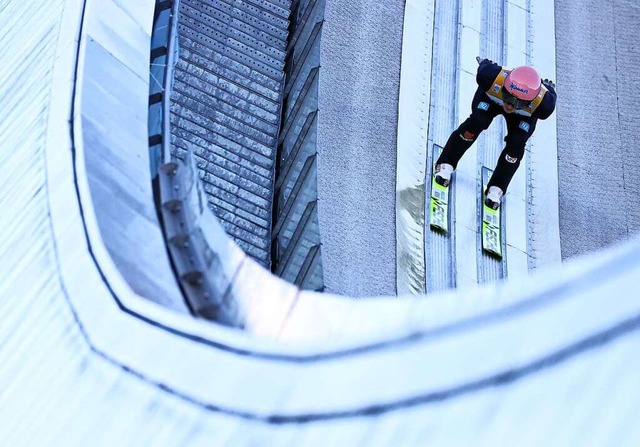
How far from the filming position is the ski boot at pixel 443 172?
677 cm

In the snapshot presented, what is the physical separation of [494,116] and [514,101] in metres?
0.25

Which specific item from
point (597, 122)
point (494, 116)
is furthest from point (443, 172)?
point (597, 122)

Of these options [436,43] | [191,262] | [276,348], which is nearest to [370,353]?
[276,348]

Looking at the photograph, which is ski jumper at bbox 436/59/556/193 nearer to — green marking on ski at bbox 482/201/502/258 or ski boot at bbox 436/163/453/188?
ski boot at bbox 436/163/453/188

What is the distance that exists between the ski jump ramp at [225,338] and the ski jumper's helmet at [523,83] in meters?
1.89

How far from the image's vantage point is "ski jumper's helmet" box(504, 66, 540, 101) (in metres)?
6.33

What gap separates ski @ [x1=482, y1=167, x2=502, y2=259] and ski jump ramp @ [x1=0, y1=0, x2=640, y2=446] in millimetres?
Result: 2193

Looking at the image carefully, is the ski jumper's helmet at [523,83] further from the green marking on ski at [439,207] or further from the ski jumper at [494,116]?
the green marking on ski at [439,207]

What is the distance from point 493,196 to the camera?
679 centimetres

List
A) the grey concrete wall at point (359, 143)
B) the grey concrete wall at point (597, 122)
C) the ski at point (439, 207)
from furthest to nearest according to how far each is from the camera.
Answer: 1. the grey concrete wall at point (597, 122)
2. the ski at point (439, 207)
3. the grey concrete wall at point (359, 143)

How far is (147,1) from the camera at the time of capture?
5793 millimetres

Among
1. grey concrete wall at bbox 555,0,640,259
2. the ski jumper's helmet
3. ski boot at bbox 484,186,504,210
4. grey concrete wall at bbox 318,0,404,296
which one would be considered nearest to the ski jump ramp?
grey concrete wall at bbox 318,0,404,296

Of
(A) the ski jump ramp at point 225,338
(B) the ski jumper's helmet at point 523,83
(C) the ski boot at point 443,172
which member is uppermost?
(A) the ski jump ramp at point 225,338

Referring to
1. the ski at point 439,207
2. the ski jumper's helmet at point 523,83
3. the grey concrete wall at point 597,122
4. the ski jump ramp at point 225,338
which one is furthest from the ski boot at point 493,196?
the ski jump ramp at point 225,338
